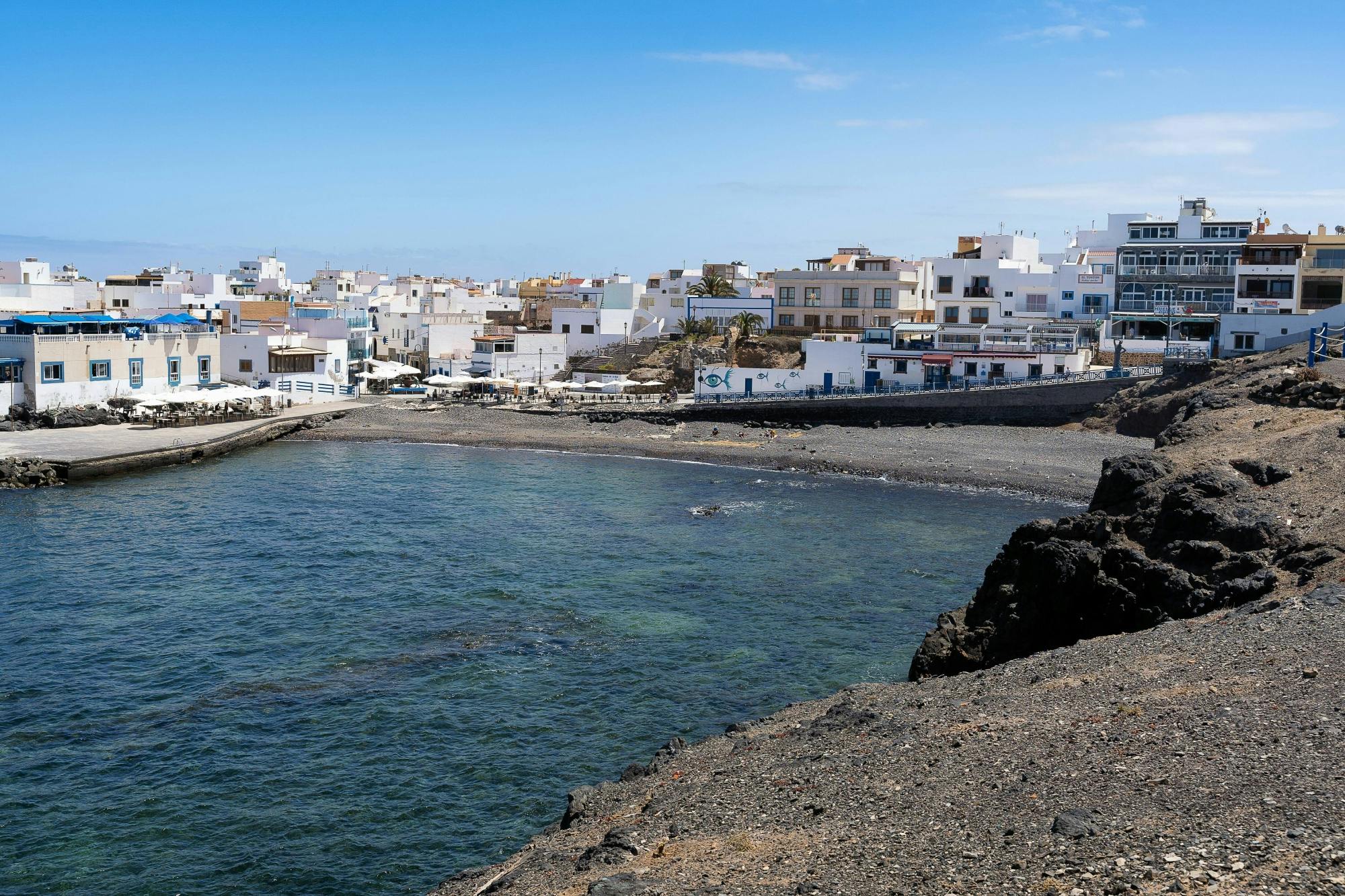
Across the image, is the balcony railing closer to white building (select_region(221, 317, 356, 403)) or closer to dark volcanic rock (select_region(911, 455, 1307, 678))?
dark volcanic rock (select_region(911, 455, 1307, 678))

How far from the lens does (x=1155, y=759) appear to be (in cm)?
1373

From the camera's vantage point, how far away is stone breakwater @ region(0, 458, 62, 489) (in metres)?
46.9

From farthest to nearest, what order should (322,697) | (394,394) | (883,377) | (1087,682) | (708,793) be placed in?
(394,394), (883,377), (322,697), (1087,682), (708,793)

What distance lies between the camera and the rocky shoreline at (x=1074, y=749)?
11.8 metres

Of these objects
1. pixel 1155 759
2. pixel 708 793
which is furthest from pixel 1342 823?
pixel 708 793

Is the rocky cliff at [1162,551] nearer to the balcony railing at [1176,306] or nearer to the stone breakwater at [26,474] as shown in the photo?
the stone breakwater at [26,474]

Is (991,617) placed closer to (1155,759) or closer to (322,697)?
(1155,759)

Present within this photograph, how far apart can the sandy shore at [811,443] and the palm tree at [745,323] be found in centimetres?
1665

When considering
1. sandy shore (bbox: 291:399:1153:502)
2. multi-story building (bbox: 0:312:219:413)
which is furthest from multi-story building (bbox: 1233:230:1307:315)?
multi-story building (bbox: 0:312:219:413)

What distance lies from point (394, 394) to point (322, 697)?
55335 millimetres

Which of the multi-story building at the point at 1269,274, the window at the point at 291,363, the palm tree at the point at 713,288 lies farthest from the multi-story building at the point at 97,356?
the multi-story building at the point at 1269,274

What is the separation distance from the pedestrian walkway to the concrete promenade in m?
0.03

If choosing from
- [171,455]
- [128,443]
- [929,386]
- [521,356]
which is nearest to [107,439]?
[128,443]

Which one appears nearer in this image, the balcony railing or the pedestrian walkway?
the pedestrian walkway
